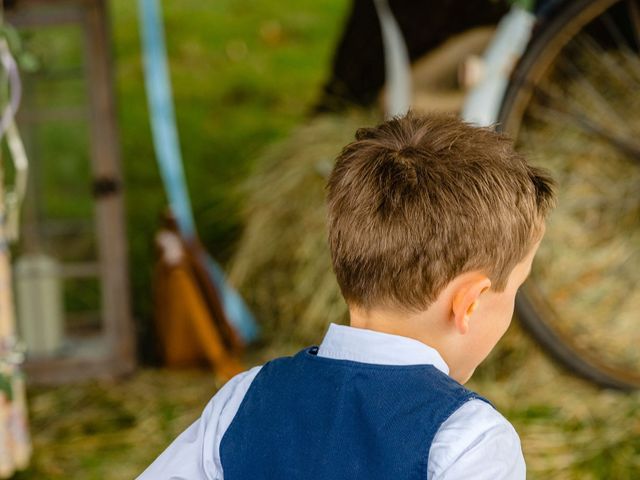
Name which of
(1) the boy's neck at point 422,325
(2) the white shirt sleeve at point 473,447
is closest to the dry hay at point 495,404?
(1) the boy's neck at point 422,325

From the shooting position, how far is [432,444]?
114cm

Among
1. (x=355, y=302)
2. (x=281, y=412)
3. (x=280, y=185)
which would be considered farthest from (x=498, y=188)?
(x=280, y=185)

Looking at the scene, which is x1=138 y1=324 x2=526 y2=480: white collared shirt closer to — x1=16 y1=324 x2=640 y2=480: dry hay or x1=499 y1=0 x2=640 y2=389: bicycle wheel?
x1=16 y1=324 x2=640 y2=480: dry hay

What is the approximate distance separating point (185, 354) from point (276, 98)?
2382 millimetres

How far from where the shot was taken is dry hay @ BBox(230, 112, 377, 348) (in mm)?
3305

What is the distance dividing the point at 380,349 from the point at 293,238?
7.25ft

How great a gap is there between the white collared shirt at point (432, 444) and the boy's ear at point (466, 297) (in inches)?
2.2

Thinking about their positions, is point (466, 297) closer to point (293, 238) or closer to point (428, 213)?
point (428, 213)

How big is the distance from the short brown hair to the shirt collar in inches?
2.3

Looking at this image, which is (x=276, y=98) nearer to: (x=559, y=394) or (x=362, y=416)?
(x=559, y=394)

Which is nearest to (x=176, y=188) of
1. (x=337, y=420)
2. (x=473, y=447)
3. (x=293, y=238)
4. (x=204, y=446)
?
(x=293, y=238)

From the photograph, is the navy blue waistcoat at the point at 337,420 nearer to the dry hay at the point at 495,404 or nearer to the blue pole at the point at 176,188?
the dry hay at the point at 495,404

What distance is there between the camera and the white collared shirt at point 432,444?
1.13m

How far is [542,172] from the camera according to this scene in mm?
1343
